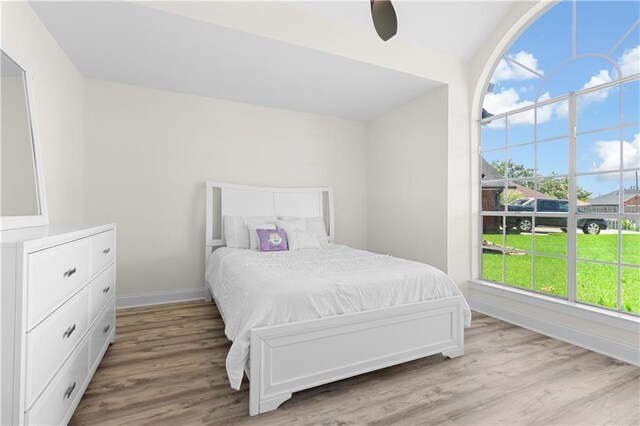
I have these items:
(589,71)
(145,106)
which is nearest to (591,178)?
(589,71)

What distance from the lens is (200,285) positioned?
12.1ft

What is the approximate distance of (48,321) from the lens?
4.09ft

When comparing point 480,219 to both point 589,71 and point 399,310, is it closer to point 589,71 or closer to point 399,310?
point 589,71

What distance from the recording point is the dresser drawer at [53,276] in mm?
1124

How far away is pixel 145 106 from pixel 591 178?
14.6ft

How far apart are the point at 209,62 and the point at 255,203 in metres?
1.65

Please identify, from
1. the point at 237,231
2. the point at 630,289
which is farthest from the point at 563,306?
the point at 237,231

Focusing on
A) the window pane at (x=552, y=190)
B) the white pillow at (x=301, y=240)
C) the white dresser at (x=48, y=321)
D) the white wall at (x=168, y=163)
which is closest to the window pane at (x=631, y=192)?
the window pane at (x=552, y=190)

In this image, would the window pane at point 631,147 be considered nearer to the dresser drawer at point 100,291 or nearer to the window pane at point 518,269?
the window pane at point 518,269

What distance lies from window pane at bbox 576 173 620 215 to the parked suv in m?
0.10

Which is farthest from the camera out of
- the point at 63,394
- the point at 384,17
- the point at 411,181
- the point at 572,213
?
the point at 411,181

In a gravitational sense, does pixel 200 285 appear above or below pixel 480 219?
below

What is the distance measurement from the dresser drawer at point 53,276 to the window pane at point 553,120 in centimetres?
372

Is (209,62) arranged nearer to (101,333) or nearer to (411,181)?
(101,333)
